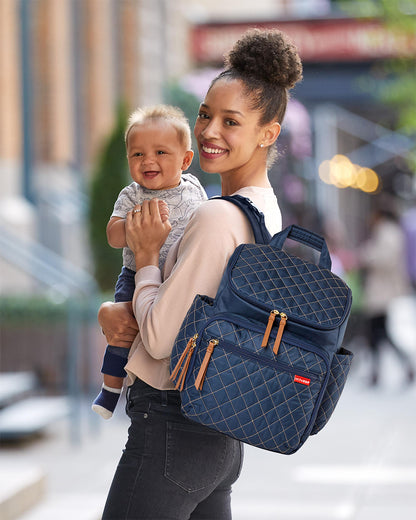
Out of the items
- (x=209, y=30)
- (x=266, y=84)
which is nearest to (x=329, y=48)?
(x=209, y=30)

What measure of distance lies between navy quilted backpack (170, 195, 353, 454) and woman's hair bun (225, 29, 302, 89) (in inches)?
18.8

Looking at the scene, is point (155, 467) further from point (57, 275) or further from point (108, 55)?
point (108, 55)

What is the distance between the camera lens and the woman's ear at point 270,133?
8.22 feet

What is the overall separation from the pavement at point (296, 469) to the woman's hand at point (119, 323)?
94.8 inches

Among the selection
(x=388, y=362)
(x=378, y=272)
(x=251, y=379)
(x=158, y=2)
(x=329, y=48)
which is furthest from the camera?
(x=329, y=48)

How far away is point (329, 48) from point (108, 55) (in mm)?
5098

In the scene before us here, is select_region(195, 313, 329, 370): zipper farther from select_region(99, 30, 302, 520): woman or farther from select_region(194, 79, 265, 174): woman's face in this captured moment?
select_region(194, 79, 265, 174): woman's face

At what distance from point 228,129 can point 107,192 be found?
844 cm

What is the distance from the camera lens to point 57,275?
840 cm

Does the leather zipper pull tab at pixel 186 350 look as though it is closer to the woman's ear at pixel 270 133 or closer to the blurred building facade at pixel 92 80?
the woman's ear at pixel 270 133

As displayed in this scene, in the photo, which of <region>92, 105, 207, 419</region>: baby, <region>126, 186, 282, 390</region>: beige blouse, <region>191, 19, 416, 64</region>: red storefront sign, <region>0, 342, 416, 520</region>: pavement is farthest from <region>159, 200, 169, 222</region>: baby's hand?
<region>191, 19, 416, 64</region>: red storefront sign

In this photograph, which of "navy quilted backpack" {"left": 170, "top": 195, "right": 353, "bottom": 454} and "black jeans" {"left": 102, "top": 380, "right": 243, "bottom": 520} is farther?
"black jeans" {"left": 102, "top": 380, "right": 243, "bottom": 520}

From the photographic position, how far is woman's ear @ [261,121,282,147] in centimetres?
251

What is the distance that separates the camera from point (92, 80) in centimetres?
1467
